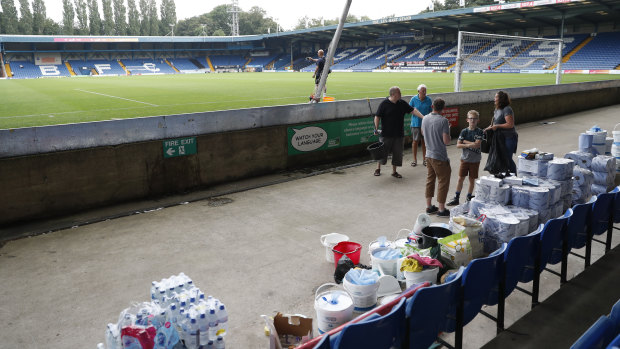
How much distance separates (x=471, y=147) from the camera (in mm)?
7047

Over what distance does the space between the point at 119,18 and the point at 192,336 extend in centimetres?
10676

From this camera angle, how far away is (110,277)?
205 inches

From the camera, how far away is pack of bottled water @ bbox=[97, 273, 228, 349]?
2.81 m

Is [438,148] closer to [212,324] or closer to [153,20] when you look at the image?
[212,324]

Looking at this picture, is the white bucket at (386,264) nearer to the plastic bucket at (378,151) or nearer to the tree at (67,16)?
the plastic bucket at (378,151)

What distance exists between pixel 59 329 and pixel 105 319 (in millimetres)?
399

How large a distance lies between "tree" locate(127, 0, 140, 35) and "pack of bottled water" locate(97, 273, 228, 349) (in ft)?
347

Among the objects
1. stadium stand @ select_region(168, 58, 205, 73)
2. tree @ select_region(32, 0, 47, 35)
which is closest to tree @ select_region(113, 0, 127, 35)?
tree @ select_region(32, 0, 47, 35)

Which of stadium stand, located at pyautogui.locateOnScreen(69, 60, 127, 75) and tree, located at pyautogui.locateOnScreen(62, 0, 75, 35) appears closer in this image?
stadium stand, located at pyautogui.locateOnScreen(69, 60, 127, 75)

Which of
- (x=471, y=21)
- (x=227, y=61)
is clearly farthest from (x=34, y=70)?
(x=471, y=21)

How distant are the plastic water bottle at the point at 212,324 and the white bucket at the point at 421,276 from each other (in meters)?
1.84

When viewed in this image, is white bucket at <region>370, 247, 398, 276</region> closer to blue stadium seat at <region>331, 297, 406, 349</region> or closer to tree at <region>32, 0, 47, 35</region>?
blue stadium seat at <region>331, 297, 406, 349</region>

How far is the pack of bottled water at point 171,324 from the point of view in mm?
2814

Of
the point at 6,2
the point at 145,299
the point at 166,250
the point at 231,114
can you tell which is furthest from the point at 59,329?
the point at 6,2
